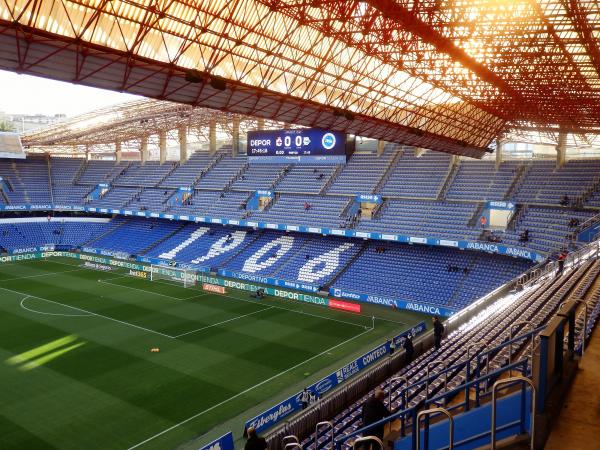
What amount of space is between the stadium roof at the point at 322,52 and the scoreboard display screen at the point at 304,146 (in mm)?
11960

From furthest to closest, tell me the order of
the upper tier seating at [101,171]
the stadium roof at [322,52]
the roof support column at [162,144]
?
the upper tier seating at [101,171] → the roof support column at [162,144] → the stadium roof at [322,52]

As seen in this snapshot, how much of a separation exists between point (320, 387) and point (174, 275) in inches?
999

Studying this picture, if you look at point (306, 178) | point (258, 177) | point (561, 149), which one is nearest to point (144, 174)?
point (258, 177)

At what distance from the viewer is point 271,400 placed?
2000cm

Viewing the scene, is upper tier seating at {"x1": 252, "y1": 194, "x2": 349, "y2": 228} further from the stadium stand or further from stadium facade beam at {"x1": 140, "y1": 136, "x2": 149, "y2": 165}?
stadium facade beam at {"x1": 140, "y1": 136, "x2": 149, "y2": 165}

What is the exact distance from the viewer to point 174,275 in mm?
42000

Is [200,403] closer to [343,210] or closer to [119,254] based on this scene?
[343,210]

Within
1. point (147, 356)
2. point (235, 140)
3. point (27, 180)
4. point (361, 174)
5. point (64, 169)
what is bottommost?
point (147, 356)

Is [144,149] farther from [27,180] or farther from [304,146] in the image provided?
[304,146]

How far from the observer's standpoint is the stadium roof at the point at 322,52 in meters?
15.2

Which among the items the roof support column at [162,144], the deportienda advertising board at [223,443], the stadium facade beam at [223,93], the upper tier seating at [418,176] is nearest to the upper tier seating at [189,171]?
the roof support column at [162,144]

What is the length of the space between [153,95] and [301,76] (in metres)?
7.32

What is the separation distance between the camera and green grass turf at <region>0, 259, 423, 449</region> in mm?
17859

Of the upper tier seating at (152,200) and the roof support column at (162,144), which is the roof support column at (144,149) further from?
the upper tier seating at (152,200)
